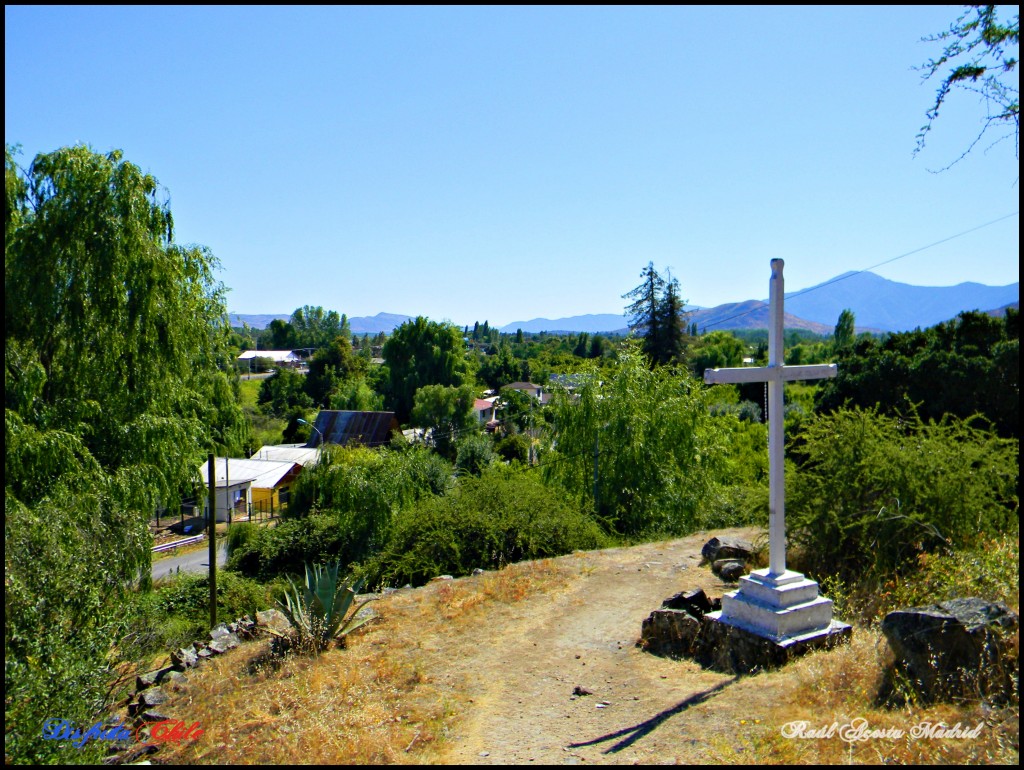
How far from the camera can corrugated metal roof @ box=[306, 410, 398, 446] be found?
1719 inches

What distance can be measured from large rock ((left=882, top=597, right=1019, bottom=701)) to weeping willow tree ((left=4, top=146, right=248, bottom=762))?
23.3 ft

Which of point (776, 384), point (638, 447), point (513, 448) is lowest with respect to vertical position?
point (513, 448)

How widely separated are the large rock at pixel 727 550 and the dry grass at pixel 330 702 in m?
3.62

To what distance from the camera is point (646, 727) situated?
17.6 feet

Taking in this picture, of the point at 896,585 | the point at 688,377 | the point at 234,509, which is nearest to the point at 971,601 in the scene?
the point at 896,585

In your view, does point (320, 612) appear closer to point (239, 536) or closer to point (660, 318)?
point (239, 536)

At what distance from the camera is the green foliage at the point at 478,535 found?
1183 centimetres

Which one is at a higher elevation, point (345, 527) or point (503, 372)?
point (503, 372)

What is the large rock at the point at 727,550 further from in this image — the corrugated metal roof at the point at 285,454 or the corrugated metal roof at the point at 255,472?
the corrugated metal roof at the point at 285,454

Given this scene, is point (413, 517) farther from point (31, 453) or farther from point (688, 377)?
point (688, 377)

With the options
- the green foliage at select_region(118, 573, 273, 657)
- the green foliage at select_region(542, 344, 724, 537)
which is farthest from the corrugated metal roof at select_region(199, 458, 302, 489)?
the green foliage at select_region(542, 344, 724, 537)

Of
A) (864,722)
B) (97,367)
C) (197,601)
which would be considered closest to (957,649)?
(864,722)

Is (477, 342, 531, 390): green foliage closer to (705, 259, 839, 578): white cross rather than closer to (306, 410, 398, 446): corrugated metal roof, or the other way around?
(306, 410, 398, 446): corrugated metal roof

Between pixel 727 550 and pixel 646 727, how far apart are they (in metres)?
5.22
